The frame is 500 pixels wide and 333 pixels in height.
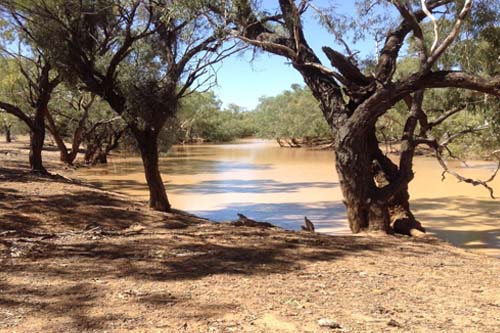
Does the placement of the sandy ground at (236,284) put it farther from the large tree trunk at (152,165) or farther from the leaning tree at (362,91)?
the large tree trunk at (152,165)

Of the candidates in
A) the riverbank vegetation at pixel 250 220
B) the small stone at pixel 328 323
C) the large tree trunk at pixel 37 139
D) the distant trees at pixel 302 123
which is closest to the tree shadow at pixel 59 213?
the riverbank vegetation at pixel 250 220

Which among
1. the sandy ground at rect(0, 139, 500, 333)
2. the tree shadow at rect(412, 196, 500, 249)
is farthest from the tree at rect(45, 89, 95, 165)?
the sandy ground at rect(0, 139, 500, 333)

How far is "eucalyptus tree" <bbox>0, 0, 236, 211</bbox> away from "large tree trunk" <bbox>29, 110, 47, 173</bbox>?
10.1 feet

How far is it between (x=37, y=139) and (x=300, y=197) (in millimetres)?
7767

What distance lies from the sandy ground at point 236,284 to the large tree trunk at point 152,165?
3928 millimetres

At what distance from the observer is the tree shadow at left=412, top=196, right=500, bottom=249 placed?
976 centimetres

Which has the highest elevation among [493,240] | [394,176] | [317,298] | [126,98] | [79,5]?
[79,5]

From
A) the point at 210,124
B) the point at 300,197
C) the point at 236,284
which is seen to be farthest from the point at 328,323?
the point at 210,124

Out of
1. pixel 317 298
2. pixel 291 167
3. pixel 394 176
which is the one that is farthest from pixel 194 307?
pixel 291 167

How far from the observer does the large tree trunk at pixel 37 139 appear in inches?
526

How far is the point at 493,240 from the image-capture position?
9.63m

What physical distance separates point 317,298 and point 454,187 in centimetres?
1533

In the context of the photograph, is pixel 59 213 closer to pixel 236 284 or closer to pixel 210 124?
pixel 236 284

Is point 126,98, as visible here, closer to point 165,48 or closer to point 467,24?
point 165,48
